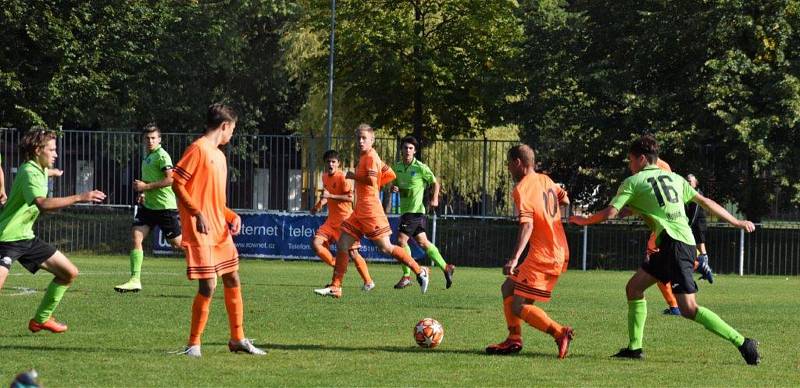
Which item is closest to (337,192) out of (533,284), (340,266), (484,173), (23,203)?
(340,266)

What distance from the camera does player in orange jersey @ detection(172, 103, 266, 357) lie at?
9.72 meters

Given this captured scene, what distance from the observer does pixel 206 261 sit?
32.1 feet

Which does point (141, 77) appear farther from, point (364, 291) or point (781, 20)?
point (364, 291)

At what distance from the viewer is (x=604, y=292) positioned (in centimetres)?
2002

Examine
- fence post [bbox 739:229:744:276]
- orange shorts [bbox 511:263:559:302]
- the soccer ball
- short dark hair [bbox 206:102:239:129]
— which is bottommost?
fence post [bbox 739:229:744:276]

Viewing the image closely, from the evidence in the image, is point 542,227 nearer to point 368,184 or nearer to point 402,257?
point 368,184

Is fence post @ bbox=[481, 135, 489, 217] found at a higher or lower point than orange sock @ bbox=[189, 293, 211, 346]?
higher

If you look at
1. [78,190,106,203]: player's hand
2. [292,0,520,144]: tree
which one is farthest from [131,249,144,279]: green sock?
[292,0,520,144]: tree

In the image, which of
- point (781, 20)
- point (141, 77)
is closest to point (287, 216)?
point (781, 20)

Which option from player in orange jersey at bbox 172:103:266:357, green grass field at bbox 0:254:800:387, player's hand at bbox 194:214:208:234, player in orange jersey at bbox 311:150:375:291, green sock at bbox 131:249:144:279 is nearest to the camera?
green grass field at bbox 0:254:800:387

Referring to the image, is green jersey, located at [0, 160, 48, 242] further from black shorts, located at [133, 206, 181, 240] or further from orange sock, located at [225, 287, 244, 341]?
black shorts, located at [133, 206, 181, 240]

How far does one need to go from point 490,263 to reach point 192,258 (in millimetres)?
22110

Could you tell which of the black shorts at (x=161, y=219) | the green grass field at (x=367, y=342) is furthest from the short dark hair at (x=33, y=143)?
the black shorts at (x=161, y=219)

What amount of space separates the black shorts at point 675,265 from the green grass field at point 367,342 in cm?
63
